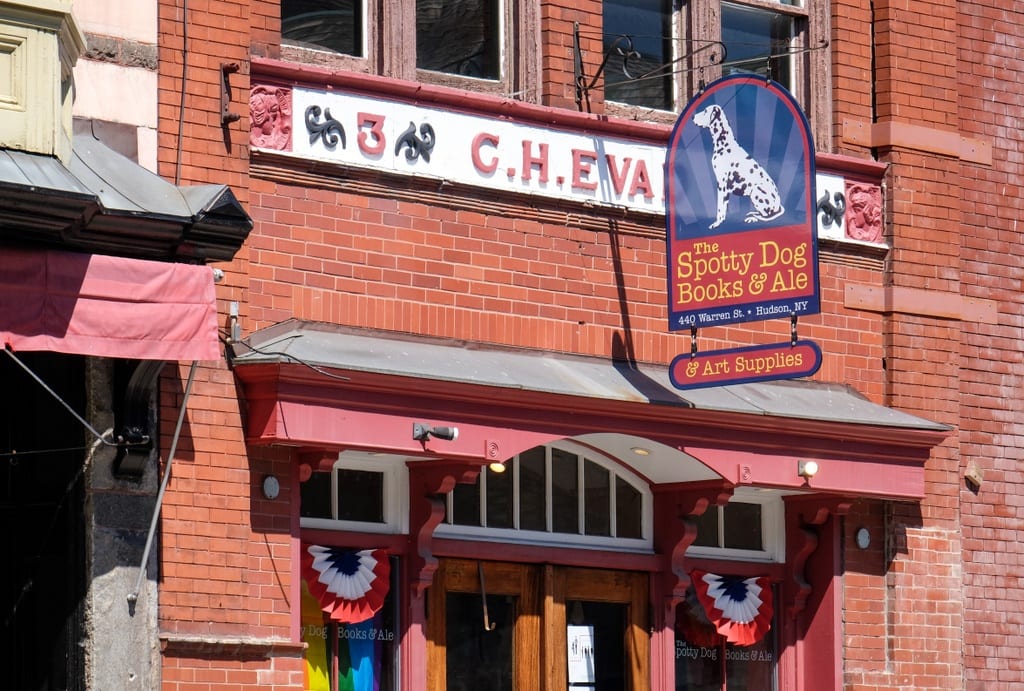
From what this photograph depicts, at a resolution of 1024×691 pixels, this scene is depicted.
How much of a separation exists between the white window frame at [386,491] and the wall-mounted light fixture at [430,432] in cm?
66

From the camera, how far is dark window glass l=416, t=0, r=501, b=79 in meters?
14.4

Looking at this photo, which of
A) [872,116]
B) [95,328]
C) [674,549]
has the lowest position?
[674,549]

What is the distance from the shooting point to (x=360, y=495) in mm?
13664

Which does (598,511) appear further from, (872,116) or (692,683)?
(872,116)

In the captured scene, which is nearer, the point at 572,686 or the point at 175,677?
the point at 175,677

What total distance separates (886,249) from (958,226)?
31.5 inches

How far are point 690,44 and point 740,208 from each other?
2312 millimetres

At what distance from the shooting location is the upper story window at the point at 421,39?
1384cm

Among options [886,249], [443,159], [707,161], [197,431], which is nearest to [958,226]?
→ [886,249]

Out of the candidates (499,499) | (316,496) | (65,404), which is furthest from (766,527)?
(65,404)

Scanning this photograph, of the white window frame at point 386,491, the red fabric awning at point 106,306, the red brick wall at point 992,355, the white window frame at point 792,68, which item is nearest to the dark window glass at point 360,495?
the white window frame at point 386,491

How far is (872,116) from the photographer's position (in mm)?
16188

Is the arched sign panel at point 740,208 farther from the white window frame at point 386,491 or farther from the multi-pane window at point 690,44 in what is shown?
the white window frame at point 386,491

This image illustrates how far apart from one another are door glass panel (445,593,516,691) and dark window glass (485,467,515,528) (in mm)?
504
